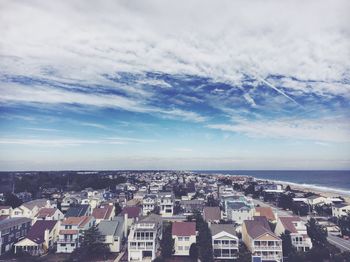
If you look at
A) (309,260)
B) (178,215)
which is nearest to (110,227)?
(309,260)

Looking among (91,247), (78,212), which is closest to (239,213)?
(78,212)

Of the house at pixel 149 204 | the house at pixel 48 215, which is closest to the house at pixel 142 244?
the house at pixel 48 215

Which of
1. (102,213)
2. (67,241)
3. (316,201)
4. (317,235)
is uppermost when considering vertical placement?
(102,213)

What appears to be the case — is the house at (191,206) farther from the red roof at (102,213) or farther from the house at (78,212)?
the house at (78,212)

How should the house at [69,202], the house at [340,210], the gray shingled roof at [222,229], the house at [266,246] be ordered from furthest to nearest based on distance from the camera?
1. the house at [69,202]
2. the house at [340,210]
3. the gray shingled roof at [222,229]
4. the house at [266,246]

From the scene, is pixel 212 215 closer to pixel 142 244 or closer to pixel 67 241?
pixel 142 244

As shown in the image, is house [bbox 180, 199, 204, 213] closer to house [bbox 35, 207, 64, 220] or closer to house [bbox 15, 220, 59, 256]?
house [bbox 35, 207, 64, 220]
